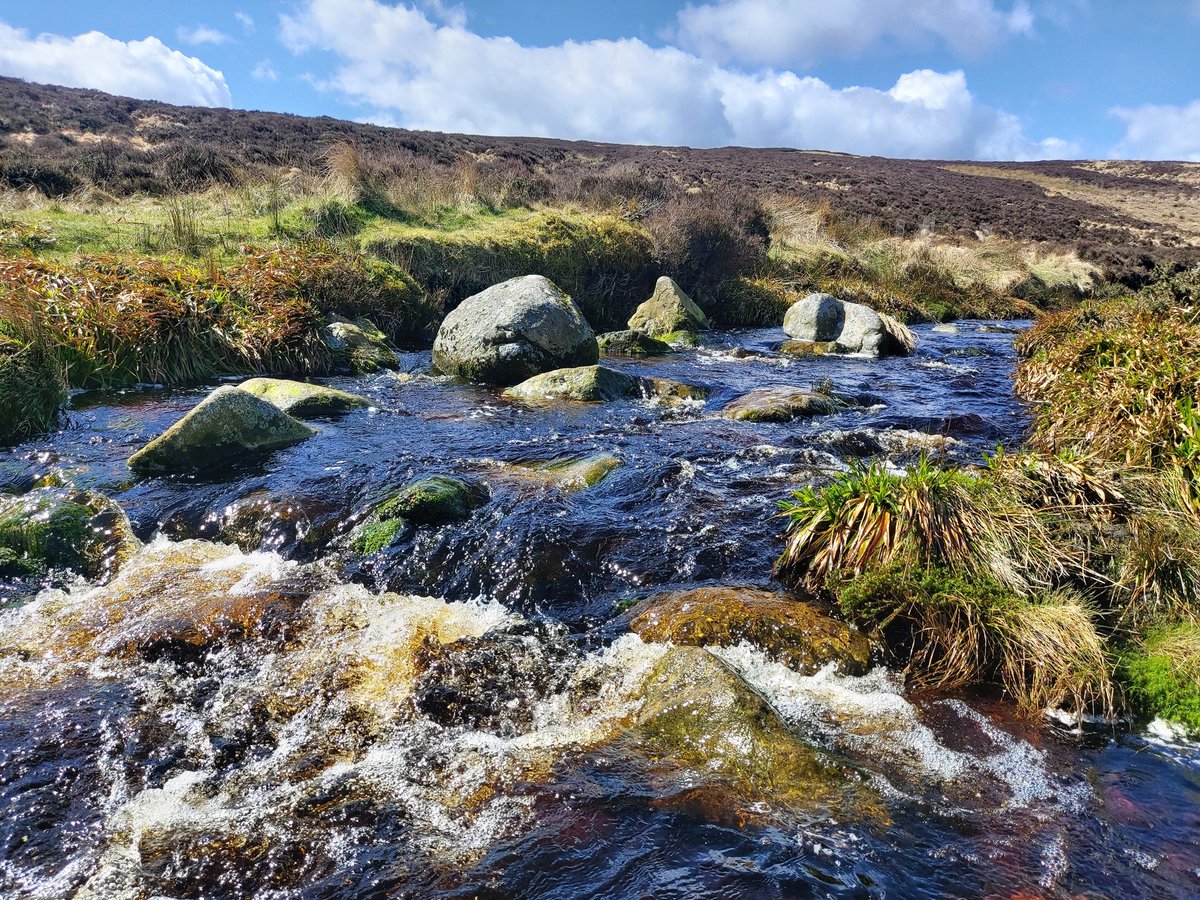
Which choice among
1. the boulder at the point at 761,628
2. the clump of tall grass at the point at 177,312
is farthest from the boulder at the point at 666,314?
the boulder at the point at 761,628

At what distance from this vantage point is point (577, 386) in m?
11.8

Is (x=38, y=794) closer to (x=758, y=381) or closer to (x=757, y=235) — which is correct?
(x=758, y=381)

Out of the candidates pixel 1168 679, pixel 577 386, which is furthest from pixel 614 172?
pixel 1168 679

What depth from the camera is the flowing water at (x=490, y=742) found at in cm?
321

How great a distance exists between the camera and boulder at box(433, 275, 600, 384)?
1277cm

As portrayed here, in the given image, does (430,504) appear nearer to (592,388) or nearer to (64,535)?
(64,535)

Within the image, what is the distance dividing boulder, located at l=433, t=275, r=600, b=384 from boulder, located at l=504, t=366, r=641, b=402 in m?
0.71

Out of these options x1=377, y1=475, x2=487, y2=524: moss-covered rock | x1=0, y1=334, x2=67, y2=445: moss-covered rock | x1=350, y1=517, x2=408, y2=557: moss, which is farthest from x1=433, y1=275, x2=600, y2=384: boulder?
x1=350, y1=517, x2=408, y2=557: moss

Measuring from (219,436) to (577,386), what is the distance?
5.62 metres

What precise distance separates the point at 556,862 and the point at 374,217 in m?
18.6

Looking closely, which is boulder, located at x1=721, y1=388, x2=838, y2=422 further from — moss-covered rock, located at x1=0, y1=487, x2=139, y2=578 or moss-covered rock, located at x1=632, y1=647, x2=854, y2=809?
moss-covered rock, located at x1=0, y1=487, x2=139, y2=578

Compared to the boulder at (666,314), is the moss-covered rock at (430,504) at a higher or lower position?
lower

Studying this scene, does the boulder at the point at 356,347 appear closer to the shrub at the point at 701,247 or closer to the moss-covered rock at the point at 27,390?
the moss-covered rock at the point at 27,390

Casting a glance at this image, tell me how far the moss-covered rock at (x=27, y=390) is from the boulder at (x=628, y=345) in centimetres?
1020
